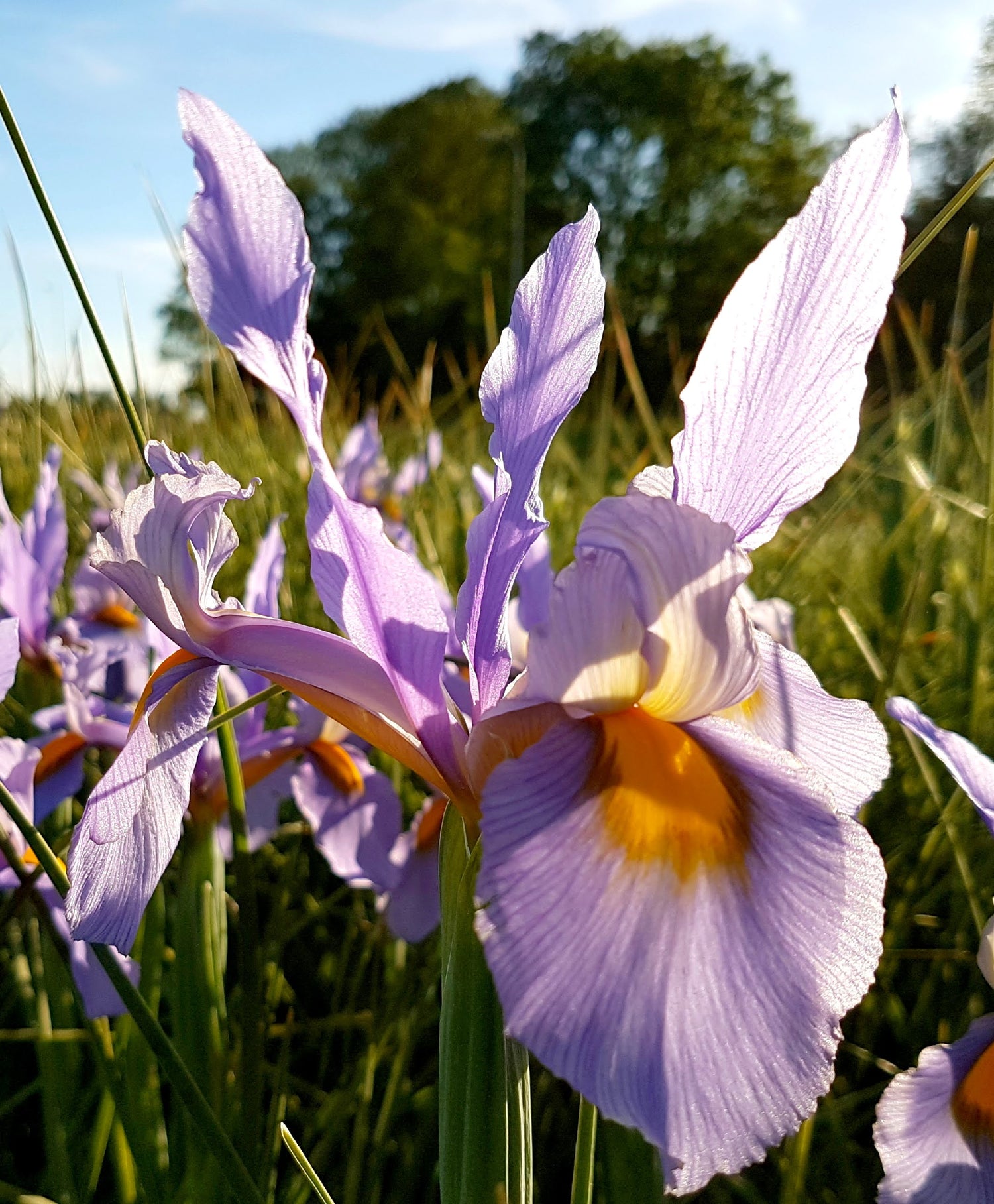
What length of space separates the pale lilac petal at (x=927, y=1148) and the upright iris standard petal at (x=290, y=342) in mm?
304

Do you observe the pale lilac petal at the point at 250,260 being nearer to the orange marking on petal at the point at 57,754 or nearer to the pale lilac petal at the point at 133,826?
the pale lilac petal at the point at 133,826

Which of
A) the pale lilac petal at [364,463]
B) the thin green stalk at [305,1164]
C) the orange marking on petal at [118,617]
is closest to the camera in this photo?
the thin green stalk at [305,1164]

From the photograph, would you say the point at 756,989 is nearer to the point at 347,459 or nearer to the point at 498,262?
the point at 347,459

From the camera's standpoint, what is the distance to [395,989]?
0.96 m

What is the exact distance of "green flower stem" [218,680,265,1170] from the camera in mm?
672

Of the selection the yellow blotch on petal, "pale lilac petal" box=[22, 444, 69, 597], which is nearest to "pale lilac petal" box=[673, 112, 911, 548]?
→ the yellow blotch on petal

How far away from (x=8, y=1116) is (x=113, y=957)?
27.5 inches

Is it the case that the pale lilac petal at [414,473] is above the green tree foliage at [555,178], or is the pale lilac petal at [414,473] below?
below

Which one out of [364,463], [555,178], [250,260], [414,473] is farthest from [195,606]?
[555,178]

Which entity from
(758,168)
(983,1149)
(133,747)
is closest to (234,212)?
(133,747)

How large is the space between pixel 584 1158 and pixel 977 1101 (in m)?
0.23

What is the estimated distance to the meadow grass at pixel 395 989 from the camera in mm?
746

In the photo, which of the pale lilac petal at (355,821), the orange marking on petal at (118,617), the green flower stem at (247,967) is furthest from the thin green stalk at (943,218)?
the orange marking on petal at (118,617)

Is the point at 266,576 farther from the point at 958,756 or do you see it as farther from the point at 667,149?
the point at 667,149
